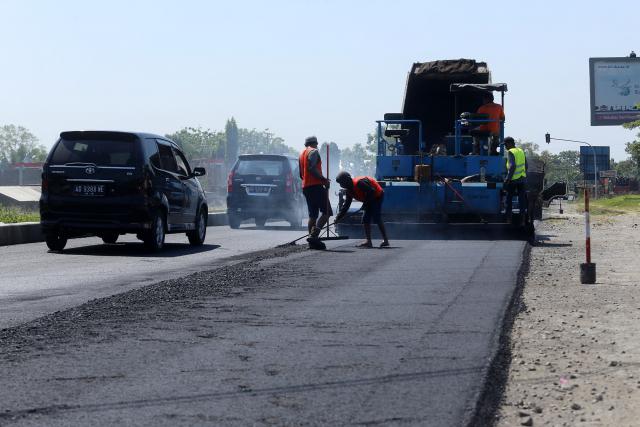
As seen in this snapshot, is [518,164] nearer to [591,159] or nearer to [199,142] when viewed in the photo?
[591,159]

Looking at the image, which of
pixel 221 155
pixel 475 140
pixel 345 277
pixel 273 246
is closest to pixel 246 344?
pixel 345 277

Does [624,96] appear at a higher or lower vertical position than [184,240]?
higher

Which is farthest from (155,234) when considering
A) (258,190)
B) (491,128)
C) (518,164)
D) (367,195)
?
(258,190)

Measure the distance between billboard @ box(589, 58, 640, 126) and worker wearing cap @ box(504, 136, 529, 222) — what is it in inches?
1852

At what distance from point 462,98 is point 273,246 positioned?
6850 mm

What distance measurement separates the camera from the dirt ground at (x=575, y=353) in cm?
566

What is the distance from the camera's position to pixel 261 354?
283 inches

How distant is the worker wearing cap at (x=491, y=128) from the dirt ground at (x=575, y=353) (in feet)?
29.4

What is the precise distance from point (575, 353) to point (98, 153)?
11.1 meters

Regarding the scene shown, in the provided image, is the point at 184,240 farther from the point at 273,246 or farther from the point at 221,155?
the point at 221,155

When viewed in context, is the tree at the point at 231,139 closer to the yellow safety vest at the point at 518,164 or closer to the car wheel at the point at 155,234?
the yellow safety vest at the point at 518,164

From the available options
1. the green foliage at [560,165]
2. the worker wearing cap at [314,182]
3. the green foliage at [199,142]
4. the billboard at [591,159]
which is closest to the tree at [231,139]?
the green foliage at [199,142]

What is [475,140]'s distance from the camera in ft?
76.8

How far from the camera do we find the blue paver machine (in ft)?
72.7
